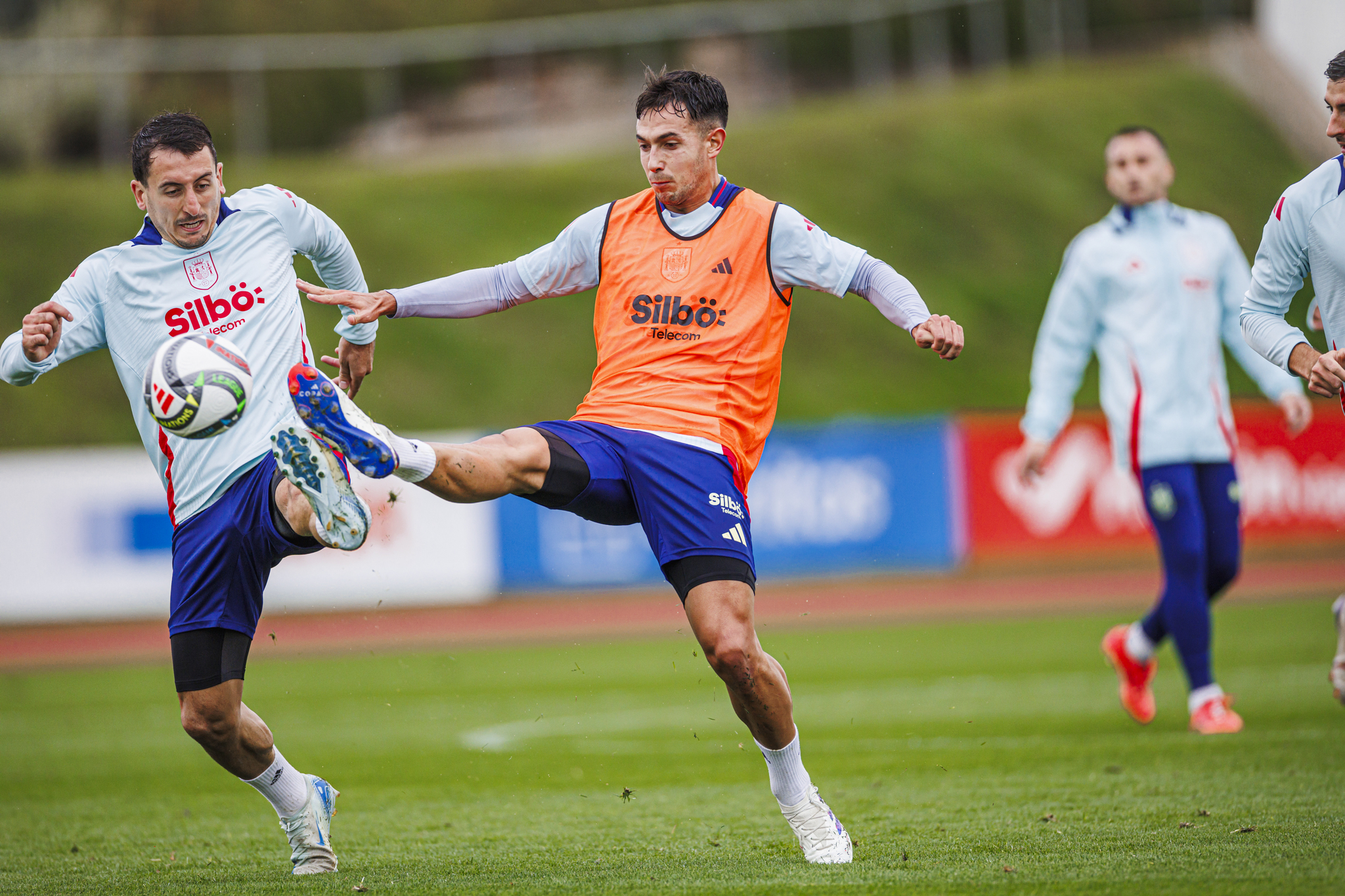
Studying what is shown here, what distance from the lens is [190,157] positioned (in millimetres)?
4723

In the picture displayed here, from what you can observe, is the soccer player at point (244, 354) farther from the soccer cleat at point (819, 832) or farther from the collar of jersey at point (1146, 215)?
the collar of jersey at point (1146, 215)

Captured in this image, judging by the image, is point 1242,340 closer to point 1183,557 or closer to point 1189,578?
point 1183,557

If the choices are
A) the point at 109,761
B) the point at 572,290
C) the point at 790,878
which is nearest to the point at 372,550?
the point at 109,761

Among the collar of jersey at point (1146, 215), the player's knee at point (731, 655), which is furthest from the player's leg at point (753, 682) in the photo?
the collar of jersey at point (1146, 215)

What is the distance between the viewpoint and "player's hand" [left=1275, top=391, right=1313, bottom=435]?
22.7ft

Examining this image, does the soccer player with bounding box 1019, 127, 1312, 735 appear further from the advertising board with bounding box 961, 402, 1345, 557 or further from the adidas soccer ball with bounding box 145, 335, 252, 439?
the advertising board with bounding box 961, 402, 1345, 557

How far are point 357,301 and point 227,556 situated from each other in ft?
3.20

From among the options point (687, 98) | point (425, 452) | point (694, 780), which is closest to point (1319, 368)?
point (687, 98)

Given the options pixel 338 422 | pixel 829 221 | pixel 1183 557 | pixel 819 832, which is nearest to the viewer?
pixel 338 422

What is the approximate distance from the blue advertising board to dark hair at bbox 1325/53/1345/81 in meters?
11.3

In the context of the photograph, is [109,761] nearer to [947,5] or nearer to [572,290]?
[572,290]

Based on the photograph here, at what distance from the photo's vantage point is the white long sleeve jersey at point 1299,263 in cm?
469

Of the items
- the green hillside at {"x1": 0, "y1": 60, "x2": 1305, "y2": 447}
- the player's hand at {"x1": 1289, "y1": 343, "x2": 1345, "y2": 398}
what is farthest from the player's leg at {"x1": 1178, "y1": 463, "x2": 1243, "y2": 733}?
the green hillside at {"x1": 0, "y1": 60, "x2": 1305, "y2": 447}

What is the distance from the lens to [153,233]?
194 inches
